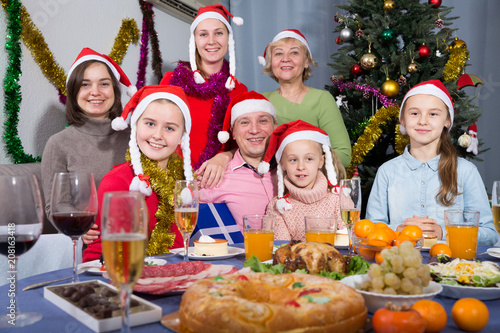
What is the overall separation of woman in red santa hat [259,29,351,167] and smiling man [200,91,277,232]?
50 centimetres

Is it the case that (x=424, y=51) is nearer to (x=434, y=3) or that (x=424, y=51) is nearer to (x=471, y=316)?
(x=434, y=3)

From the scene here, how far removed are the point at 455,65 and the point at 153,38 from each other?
275 centimetres

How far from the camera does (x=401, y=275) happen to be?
93 cm

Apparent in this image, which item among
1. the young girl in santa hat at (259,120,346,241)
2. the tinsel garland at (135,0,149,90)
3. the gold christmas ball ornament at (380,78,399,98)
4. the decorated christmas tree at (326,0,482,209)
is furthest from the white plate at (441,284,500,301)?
the tinsel garland at (135,0,149,90)

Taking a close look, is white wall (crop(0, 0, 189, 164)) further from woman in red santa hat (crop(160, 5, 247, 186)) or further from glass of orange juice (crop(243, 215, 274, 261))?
glass of orange juice (crop(243, 215, 274, 261))

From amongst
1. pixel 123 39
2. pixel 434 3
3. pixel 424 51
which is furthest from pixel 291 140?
pixel 123 39

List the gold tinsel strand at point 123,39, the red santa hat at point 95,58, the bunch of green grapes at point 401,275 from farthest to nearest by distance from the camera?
the gold tinsel strand at point 123,39 → the red santa hat at point 95,58 → the bunch of green grapes at point 401,275

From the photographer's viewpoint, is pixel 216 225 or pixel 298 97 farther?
pixel 298 97

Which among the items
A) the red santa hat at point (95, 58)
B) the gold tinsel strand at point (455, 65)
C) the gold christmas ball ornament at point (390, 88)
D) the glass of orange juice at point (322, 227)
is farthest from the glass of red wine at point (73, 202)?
the gold tinsel strand at point (455, 65)

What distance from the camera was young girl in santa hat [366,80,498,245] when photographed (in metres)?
2.48

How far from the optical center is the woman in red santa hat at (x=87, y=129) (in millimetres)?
2691

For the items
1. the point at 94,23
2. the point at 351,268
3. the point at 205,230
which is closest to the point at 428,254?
the point at 351,268

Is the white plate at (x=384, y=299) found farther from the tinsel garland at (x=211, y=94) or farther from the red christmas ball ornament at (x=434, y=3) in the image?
the red christmas ball ornament at (x=434, y=3)

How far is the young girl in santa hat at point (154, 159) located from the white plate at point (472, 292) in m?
1.31
